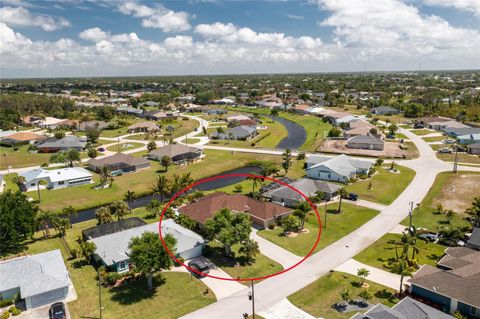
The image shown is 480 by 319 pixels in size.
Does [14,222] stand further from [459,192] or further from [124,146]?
[459,192]

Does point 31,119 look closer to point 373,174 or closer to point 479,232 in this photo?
point 373,174

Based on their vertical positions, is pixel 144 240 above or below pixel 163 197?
above

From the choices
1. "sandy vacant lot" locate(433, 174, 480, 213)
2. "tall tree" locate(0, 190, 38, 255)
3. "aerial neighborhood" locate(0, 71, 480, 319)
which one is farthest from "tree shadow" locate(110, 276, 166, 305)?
"sandy vacant lot" locate(433, 174, 480, 213)

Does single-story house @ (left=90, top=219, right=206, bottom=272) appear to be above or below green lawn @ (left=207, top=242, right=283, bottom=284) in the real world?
above

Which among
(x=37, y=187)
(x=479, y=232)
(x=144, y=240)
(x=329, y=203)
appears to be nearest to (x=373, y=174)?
(x=329, y=203)

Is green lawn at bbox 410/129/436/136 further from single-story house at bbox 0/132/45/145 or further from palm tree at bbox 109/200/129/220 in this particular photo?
single-story house at bbox 0/132/45/145

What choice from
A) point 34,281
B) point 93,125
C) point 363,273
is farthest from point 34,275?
point 93,125
